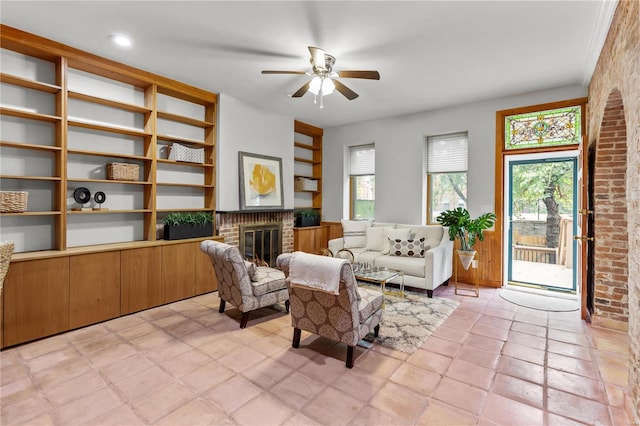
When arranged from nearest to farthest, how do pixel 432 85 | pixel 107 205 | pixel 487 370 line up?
1. pixel 487 370
2. pixel 107 205
3. pixel 432 85

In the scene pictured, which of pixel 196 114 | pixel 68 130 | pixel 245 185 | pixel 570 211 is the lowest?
pixel 570 211

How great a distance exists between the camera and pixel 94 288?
129 inches

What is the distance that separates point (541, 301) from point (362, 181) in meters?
3.57

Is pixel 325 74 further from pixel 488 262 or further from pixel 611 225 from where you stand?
pixel 488 262

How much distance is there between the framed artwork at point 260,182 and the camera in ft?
16.1

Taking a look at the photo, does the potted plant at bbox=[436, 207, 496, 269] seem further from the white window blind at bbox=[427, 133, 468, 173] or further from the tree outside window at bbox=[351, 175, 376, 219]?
the tree outside window at bbox=[351, 175, 376, 219]

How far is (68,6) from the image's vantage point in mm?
2561

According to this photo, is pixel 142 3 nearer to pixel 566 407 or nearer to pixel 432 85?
pixel 432 85

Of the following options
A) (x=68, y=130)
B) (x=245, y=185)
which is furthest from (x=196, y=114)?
(x=68, y=130)

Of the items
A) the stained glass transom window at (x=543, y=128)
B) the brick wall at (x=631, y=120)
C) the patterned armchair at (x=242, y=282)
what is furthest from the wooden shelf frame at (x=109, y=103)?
the stained glass transom window at (x=543, y=128)

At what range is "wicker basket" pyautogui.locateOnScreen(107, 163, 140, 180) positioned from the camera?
3.63 meters

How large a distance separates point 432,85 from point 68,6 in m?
3.87

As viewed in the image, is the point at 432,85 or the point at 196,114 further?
the point at 196,114

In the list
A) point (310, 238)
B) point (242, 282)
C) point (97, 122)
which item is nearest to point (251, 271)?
point (242, 282)
